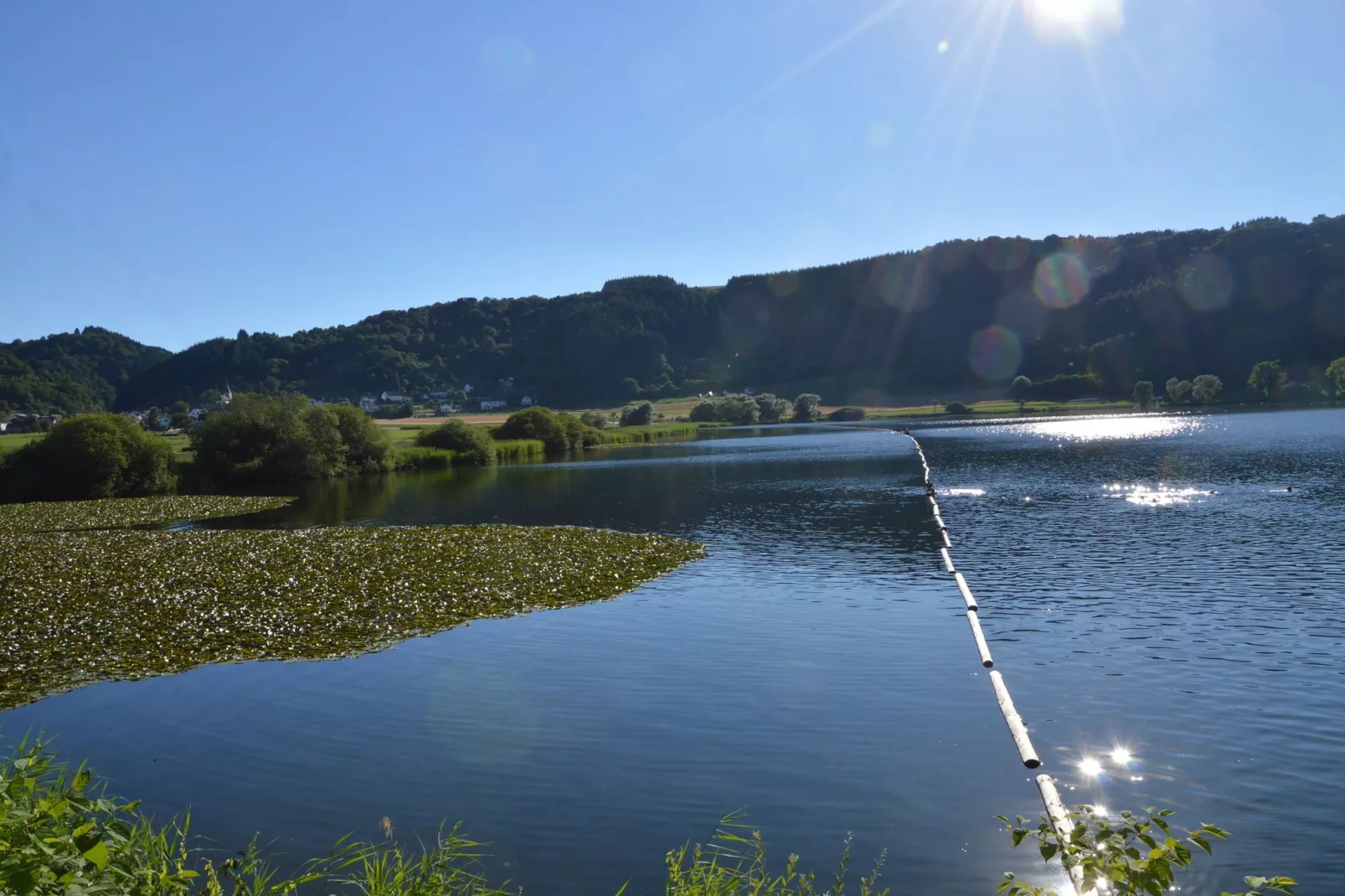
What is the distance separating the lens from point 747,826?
39.1ft

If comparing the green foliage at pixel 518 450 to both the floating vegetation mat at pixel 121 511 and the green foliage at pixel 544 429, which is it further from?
the floating vegetation mat at pixel 121 511

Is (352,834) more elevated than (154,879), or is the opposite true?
(154,879)

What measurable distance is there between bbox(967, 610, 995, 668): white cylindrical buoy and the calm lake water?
1.11 feet

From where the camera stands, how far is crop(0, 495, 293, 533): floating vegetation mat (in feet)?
177

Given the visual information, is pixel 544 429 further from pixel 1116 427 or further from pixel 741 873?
pixel 741 873

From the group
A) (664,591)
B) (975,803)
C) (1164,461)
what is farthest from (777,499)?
(975,803)

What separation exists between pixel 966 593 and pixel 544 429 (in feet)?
372

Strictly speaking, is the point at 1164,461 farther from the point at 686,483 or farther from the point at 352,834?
the point at 352,834

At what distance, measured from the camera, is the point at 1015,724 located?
14945mm

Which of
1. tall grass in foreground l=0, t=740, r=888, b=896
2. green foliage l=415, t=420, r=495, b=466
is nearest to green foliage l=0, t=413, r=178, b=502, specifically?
green foliage l=415, t=420, r=495, b=466

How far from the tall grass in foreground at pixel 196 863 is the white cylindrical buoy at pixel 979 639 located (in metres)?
8.89

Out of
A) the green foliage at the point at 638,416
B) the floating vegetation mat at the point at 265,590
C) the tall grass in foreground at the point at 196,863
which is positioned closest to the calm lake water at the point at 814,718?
the tall grass in foreground at the point at 196,863

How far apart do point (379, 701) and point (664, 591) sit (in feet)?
39.9

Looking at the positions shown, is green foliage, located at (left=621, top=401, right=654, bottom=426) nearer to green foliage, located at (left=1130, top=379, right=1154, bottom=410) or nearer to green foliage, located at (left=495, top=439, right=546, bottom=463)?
green foliage, located at (left=495, top=439, right=546, bottom=463)
